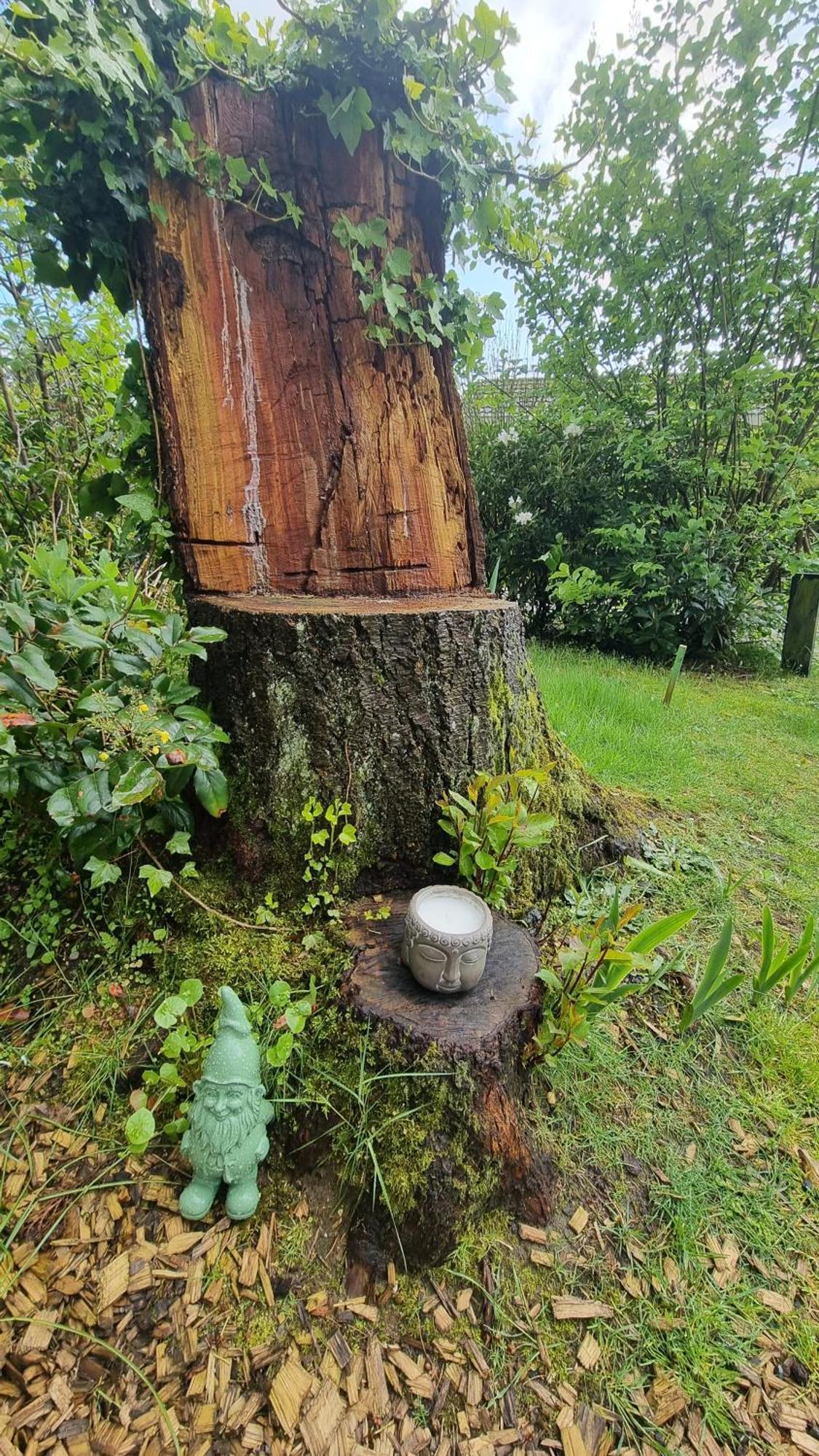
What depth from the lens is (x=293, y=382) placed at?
1488mm

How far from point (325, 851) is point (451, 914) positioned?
0.37 m

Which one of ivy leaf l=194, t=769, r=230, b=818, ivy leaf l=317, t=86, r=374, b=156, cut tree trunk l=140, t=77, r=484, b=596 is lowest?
ivy leaf l=194, t=769, r=230, b=818

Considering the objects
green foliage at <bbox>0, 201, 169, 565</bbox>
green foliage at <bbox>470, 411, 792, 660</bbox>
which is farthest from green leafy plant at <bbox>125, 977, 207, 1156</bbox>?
green foliage at <bbox>470, 411, 792, 660</bbox>

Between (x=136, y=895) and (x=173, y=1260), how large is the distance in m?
0.69

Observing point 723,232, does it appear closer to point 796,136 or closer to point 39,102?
point 796,136

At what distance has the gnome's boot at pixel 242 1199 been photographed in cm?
97

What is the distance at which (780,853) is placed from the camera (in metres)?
2.00

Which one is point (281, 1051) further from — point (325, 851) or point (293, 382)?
point (293, 382)

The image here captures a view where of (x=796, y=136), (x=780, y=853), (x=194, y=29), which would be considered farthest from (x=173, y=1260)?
(x=796, y=136)

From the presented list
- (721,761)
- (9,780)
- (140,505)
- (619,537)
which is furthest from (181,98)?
(619,537)

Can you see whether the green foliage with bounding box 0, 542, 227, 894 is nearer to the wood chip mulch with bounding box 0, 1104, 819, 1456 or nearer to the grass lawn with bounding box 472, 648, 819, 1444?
the wood chip mulch with bounding box 0, 1104, 819, 1456

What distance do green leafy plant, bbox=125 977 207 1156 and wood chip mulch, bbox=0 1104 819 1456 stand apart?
14 centimetres

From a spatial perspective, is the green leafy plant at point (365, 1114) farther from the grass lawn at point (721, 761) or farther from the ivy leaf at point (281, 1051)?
the grass lawn at point (721, 761)

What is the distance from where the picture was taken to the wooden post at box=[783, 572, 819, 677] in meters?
4.25
